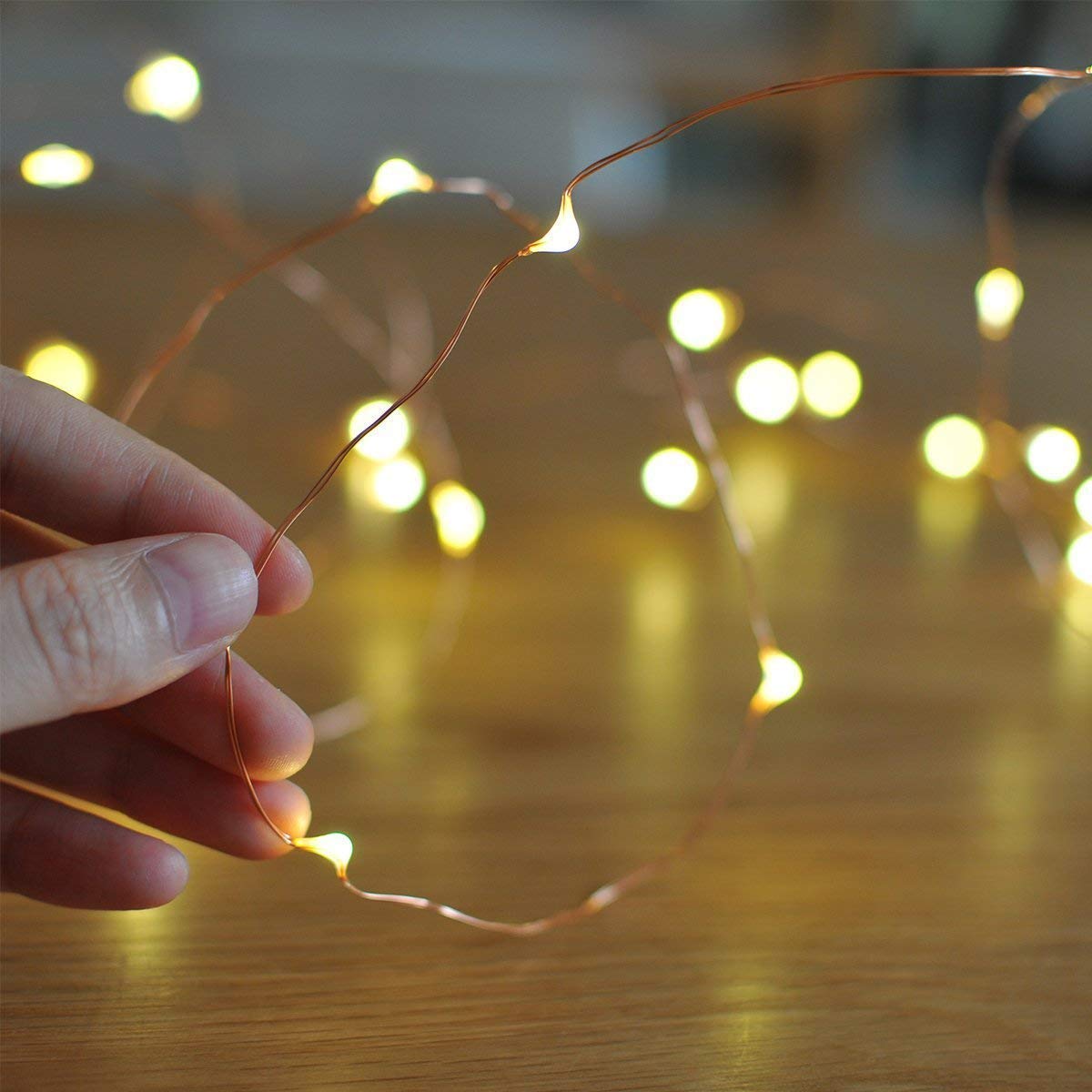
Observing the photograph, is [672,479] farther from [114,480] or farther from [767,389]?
[114,480]

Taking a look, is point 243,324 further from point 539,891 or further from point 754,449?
point 539,891

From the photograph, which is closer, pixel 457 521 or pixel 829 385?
pixel 457 521

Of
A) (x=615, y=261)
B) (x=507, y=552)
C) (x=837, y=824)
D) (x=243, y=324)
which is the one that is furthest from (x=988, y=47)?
(x=837, y=824)

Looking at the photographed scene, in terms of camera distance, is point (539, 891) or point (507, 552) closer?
point (539, 891)

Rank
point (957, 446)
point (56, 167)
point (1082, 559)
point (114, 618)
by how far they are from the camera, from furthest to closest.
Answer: point (957, 446) → point (1082, 559) → point (56, 167) → point (114, 618)

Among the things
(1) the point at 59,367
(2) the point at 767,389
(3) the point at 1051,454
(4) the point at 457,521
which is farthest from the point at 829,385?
(1) the point at 59,367
